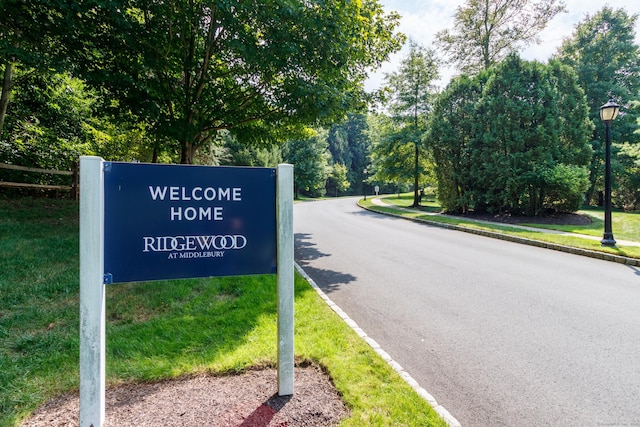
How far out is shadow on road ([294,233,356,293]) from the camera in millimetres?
5965

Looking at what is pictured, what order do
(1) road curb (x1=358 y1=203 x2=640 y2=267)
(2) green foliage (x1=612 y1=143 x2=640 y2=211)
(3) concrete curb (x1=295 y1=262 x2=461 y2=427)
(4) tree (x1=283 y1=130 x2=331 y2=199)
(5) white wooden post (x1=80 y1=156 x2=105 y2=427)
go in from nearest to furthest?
(5) white wooden post (x1=80 y1=156 x2=105 y2=427)
(3) concrete curb (x1=295 y1=262 x2=461 y2=427)
(1) road curb (x1=358 y1=203 x2=640 y2=267)
(2) green foliage (x1=612 y1=143 x2=640 y2=211)
(4) tree (x1=283 y1=130 x2=331 y2=199)

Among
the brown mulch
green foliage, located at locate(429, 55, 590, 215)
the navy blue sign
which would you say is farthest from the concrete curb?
green foliage, located at locate(429, 55, 590, 215)

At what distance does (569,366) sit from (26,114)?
689 inches

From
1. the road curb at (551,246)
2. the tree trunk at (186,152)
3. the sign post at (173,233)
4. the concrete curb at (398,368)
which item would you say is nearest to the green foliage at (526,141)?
the road curb at (551,246)

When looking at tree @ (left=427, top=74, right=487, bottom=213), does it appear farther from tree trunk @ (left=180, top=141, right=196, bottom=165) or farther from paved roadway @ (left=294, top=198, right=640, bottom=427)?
tree trunk @ (left=180, top=141, right=196, bottom=165)

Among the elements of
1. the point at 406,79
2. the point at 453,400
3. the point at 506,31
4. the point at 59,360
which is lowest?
the point at 453,400

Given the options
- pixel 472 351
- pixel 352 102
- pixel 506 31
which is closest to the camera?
pixel 472 351

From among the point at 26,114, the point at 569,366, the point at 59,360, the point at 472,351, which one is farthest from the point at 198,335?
the point at 26,114

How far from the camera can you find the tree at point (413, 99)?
79.9ft

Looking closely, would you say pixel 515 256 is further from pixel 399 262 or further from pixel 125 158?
pixel 125 158

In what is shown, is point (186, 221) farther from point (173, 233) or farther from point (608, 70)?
point (608, 70)

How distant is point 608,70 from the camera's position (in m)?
23.2

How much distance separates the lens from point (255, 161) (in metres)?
32.8

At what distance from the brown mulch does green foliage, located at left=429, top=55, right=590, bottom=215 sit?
15082 millimetres
